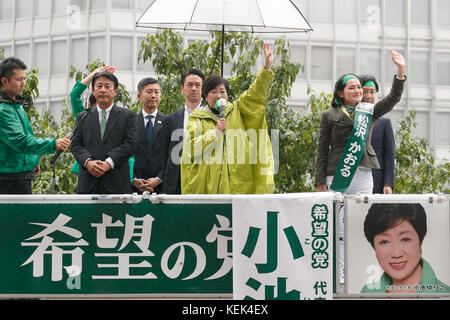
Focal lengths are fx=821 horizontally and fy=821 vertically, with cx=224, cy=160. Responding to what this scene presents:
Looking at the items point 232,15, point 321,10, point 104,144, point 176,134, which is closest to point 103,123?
point 104,144

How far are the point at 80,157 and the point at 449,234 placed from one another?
341 centimetres

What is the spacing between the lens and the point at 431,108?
34.9 m

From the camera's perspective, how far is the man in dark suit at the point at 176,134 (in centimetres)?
789

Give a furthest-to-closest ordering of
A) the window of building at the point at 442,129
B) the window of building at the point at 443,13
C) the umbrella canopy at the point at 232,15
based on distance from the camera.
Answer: the window of building at the point at 442,129 < the window of building at the point at 443,13 < the umbrella canopy at the point at 232,15

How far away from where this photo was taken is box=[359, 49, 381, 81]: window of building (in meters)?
34.0

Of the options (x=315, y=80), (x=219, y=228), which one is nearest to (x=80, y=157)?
(x=219, y=228)

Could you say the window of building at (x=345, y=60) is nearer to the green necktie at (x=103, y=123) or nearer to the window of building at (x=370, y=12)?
the window of building at (x=370, y=12)

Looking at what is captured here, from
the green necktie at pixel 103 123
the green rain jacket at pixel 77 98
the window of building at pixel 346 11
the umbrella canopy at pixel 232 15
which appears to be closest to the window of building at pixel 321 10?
the window of building at pixel 346 11

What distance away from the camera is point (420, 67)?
3512cm

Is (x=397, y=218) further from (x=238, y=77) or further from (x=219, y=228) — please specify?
(x=238, y=77)

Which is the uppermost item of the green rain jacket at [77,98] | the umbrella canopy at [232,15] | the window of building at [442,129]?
the window of building at [442,129]

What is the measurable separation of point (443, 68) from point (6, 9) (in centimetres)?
1851

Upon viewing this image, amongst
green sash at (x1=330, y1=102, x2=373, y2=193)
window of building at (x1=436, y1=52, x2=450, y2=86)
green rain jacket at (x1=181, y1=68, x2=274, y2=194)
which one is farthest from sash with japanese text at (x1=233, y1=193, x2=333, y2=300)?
window of building at (x1=436, y1=52, x2=450, y2=86)

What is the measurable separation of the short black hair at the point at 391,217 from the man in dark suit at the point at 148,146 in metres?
2.68
